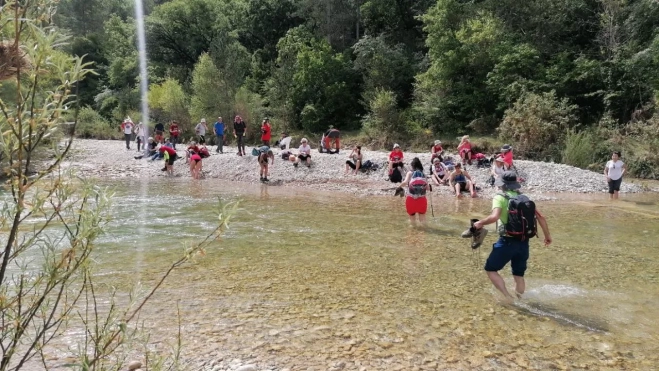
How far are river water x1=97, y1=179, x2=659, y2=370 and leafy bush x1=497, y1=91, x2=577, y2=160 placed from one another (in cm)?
1142

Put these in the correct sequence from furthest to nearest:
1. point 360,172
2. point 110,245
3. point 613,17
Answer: point 613,17 → point 360,172 → point 110,245

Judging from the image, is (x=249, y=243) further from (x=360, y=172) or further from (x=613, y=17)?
(x=613, y=17)

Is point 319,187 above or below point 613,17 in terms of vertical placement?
below

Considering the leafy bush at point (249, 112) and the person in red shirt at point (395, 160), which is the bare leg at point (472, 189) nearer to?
the person in red shirt at point (395, 160)

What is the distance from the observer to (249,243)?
9094 millimetres

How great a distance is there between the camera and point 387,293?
6.39 m

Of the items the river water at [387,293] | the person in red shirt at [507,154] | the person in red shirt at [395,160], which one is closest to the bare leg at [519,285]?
the river water at [387,293]

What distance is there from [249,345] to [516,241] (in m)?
3.46

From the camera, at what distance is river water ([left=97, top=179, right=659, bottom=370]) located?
4715mm

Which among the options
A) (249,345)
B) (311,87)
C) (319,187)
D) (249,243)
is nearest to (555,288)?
(249,345)

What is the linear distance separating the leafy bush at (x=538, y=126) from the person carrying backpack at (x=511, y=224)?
18.2 m

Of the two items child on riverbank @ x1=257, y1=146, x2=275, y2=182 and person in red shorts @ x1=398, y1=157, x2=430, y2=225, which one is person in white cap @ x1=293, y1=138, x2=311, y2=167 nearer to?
child on riverbank @ x1=257, y1=146, x2=275, y2=182

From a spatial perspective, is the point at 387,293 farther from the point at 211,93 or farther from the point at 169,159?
the point at 211,93

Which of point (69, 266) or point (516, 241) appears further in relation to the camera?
point (516, 241)
